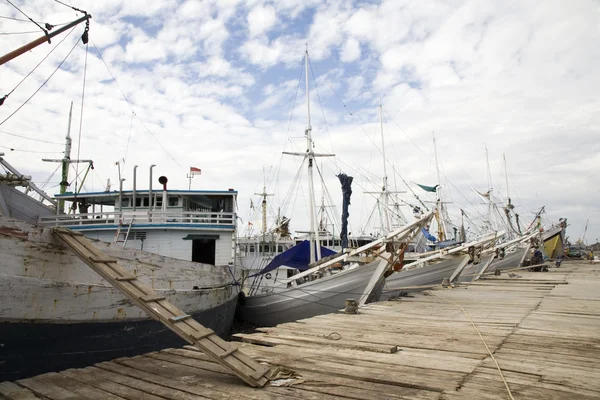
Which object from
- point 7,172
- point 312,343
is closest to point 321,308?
point 312,343

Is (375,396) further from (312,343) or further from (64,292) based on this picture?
(64,292)

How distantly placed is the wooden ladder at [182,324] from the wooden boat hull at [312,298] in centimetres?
875

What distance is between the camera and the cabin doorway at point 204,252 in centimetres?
1649

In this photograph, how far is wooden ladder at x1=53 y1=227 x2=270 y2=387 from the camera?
11.1 ft

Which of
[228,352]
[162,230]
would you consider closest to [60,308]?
[228,352]

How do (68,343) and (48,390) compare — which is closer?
(48,390)

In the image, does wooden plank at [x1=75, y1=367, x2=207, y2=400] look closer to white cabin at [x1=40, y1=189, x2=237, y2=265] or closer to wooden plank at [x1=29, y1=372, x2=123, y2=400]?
wooden plank at [x1=29, y1=372, x2=123, y2=400]

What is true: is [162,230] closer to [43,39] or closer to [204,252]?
[204,252]

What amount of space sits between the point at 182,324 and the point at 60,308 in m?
3.03

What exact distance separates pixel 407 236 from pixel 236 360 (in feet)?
29.6

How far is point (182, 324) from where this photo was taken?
3779 millimetres

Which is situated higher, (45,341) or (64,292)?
(64,292)

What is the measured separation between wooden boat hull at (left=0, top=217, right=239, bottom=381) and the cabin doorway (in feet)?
28.9

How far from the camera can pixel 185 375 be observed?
3590mm
